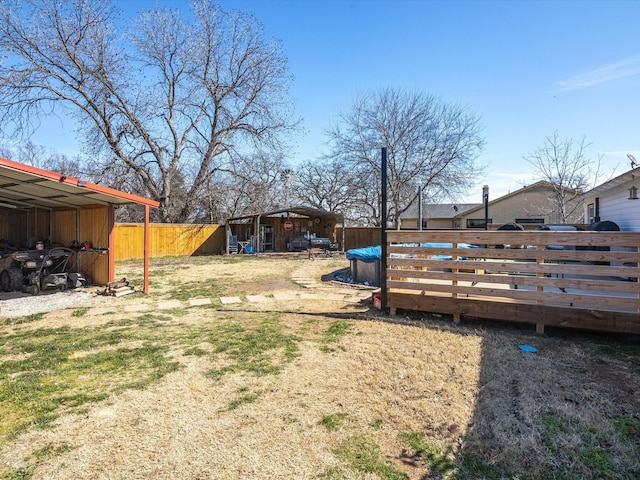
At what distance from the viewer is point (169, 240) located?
1820 cm

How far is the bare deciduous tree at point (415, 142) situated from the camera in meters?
19.8

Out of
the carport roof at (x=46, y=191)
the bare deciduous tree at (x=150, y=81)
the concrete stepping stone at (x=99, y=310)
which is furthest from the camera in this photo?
the bare deciduous tree at (x=150, y=81)

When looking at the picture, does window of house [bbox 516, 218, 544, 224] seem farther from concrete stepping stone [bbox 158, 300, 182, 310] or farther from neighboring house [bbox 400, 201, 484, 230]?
concrete stepping stone [bbox 158, 300, 182, 310]

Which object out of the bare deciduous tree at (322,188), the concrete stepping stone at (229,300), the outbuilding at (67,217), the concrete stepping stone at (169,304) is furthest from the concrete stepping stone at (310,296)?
the bare deciduous tree at (322,188)

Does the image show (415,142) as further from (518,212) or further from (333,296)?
(333,296)

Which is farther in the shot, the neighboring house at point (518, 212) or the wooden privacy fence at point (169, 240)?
the neighboring house at point (518, 212)

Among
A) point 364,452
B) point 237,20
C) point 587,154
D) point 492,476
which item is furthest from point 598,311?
point 237,20

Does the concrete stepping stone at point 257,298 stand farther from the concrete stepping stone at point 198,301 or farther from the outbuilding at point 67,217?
the outbuilding at point 67,217

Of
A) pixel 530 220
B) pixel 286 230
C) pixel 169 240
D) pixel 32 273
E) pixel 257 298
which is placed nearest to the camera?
pixel 257 298

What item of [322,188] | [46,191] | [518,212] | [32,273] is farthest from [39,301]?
[518,212]

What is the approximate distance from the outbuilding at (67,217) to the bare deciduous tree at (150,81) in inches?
321

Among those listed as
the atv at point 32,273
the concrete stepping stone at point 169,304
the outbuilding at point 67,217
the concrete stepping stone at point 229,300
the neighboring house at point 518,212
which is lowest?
the concrete stepping stone at point 169,304

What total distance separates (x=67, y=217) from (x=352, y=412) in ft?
31.3

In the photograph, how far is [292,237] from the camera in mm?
21781
